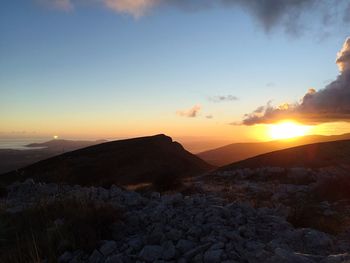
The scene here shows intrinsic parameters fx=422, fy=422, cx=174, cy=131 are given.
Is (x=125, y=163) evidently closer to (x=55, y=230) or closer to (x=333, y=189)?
(x=333, y=189)

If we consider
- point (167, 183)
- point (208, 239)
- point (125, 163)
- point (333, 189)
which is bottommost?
point (125, 163)

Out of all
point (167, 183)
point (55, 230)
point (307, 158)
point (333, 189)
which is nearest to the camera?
point (55, 230)

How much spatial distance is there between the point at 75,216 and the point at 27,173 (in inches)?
1448

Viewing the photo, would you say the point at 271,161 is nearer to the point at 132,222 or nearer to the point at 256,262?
the point at 132,222

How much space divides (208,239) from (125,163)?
3693 centimetres

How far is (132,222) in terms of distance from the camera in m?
9.71

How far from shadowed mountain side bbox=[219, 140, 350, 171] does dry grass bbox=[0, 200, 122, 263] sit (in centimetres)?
2245

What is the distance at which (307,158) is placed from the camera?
33156mm

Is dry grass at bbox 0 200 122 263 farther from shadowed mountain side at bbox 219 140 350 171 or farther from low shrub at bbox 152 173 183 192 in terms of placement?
shadowed mountain side at bbox 219 140 350 171

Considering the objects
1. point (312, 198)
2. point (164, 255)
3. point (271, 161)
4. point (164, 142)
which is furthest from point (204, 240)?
point (164, 142)

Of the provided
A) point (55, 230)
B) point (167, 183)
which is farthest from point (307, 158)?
point (55, 230)

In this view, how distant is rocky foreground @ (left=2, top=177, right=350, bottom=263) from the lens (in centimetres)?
711

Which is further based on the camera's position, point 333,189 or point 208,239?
point 333,189

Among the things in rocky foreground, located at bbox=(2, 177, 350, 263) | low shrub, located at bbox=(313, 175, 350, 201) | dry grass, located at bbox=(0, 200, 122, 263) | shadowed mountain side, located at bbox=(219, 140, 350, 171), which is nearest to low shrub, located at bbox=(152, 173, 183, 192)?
low shrub, located at bbox=(313, 175, 350, 201)
